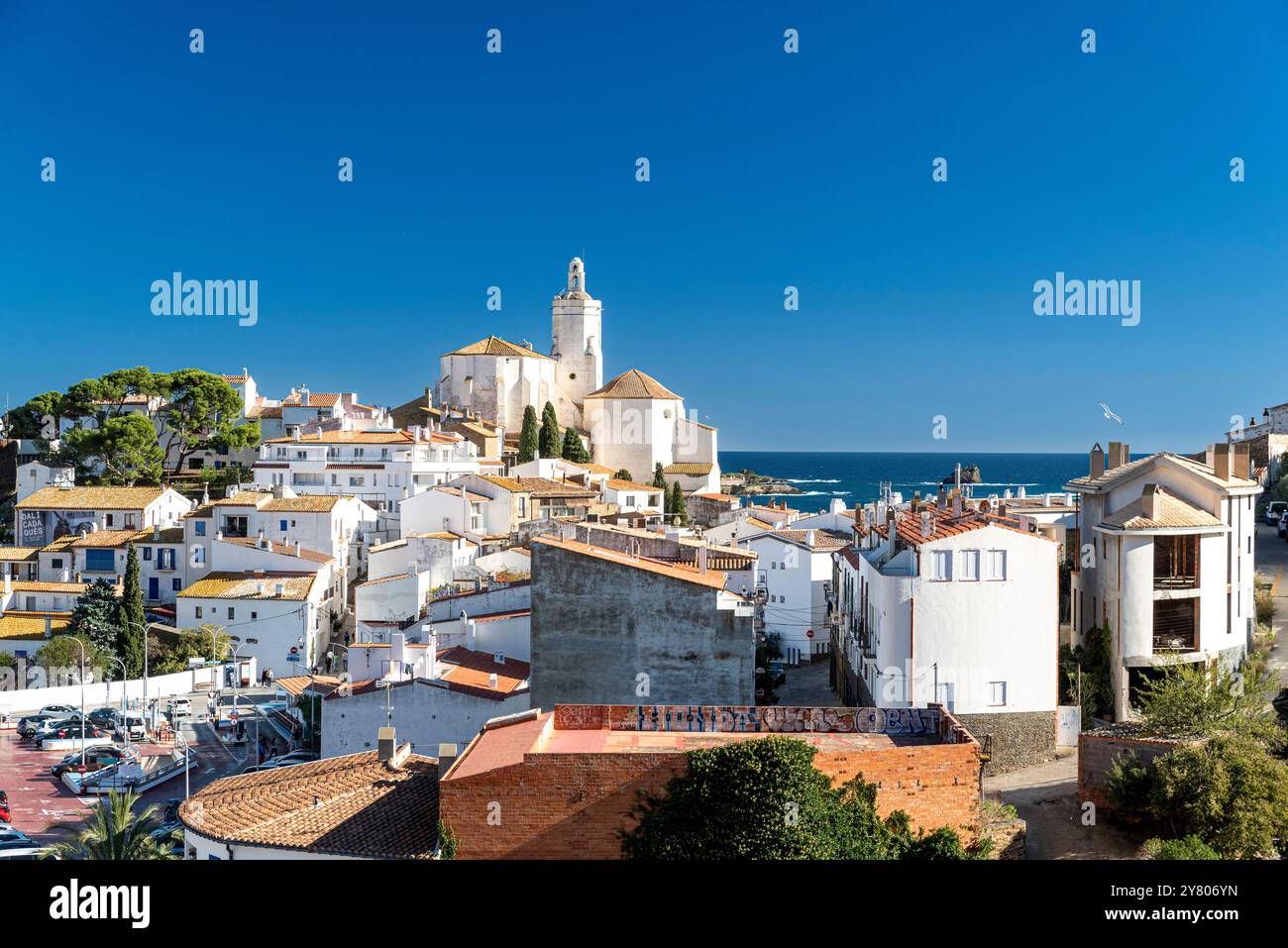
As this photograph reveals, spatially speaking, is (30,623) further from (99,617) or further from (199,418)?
(199,418)

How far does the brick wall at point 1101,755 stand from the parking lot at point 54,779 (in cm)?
1612

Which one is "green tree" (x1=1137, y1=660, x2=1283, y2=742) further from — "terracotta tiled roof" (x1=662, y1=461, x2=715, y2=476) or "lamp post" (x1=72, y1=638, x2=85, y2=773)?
"terracotta tiled roof" (x1=662, y1=461, x2=715, y2=476)

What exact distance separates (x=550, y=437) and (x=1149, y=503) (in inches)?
1812

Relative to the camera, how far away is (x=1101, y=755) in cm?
1577

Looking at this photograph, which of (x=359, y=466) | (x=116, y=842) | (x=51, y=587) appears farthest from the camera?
(x=359, y=466)

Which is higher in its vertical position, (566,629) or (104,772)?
(566,629)

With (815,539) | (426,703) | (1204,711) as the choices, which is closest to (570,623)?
(426,703)

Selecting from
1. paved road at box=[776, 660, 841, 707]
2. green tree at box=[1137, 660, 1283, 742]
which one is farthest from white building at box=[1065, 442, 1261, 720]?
paved road at box=[776, 660, 841, 707]

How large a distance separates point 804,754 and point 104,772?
58.7 feet

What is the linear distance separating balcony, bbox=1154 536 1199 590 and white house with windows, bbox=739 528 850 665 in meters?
11.3

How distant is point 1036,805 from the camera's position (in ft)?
54.0

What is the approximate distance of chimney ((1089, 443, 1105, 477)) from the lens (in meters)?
25.5
